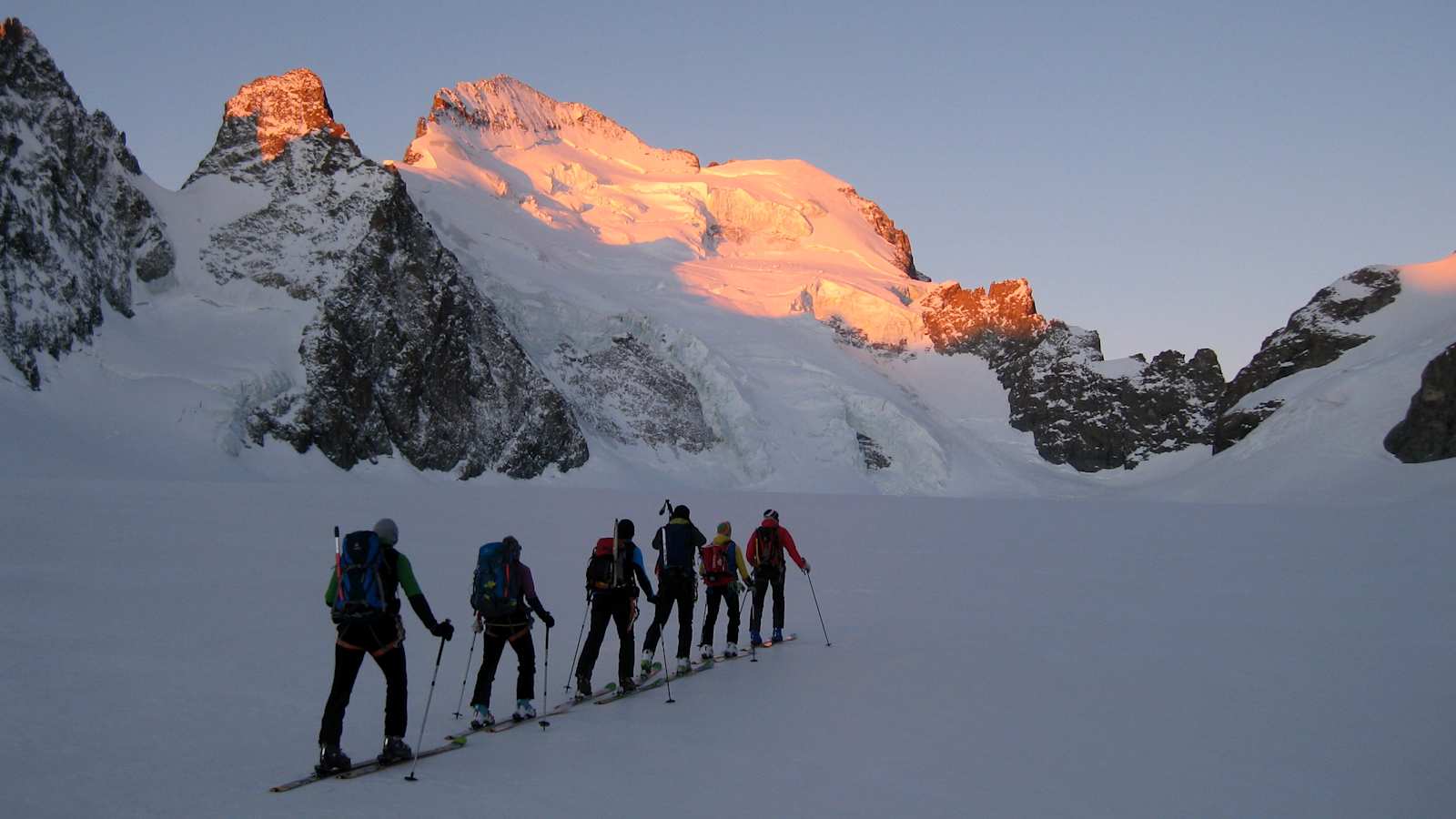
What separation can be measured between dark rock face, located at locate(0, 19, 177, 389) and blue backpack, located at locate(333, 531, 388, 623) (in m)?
53.9

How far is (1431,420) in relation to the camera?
69.9 metres

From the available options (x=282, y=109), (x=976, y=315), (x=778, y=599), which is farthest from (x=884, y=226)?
(x=778, y=599)

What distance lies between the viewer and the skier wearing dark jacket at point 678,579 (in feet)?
42.5

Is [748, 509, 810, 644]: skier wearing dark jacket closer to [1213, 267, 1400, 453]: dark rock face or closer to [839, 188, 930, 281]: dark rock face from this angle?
[1213, 267, 1400, 453]: dark rock face

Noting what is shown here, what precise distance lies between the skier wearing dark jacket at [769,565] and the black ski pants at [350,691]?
7.14 metres

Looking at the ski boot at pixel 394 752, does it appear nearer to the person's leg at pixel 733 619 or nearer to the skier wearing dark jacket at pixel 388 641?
the skier wearing dark jacket at pixel 388 641

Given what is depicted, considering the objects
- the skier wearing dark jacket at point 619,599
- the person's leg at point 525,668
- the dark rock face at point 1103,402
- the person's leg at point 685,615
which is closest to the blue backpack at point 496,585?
the person's leg at point 525,668

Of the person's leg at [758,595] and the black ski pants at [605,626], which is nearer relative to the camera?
the black ski pants at [605,626]

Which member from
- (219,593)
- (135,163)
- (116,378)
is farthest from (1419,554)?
(135,163)

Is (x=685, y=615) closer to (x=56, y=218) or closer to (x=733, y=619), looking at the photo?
(x=733, y=619)

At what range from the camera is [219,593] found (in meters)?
16.5

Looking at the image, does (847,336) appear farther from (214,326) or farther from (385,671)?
(385,671)

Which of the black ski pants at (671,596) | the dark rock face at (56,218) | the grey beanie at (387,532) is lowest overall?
the black ski pants at (671,596)

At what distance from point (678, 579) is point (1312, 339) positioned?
92720mm
